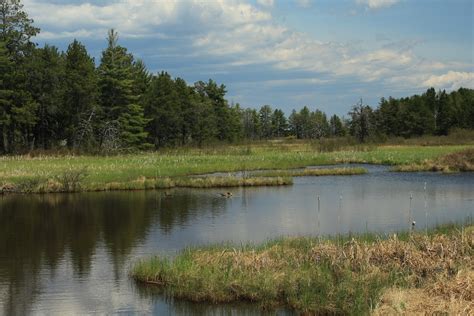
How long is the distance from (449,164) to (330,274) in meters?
42.7

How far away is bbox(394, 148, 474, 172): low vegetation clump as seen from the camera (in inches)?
2041

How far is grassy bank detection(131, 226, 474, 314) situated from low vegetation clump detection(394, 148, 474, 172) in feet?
124

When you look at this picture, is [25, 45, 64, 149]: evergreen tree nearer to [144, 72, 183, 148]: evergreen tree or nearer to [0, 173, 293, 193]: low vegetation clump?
[144, 72, 183, 148]: evergreen tree

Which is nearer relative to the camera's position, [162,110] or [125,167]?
[125,167]

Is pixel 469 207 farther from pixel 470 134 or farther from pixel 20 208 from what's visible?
pixel 470 134

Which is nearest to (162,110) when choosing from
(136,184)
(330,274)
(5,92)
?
(5,92)

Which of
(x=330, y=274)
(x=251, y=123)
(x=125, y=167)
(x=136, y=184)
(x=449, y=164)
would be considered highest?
(x=251, y=123)

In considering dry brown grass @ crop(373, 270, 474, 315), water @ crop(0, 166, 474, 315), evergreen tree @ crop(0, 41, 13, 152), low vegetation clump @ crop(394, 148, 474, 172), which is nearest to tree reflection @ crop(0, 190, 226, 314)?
water @ crop(0, 166, 474, 315)

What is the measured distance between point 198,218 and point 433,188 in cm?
1809

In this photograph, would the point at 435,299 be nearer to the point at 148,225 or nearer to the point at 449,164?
the point at 148,225

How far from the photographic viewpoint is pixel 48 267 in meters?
18.2

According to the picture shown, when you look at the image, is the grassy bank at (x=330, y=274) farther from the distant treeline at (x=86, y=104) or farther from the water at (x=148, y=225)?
the distant treeline at (x=86, y=104)

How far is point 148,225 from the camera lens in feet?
84.5

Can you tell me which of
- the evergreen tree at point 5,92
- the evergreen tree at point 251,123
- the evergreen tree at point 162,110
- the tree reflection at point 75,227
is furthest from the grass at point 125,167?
the evergreen tree at point 251,123
